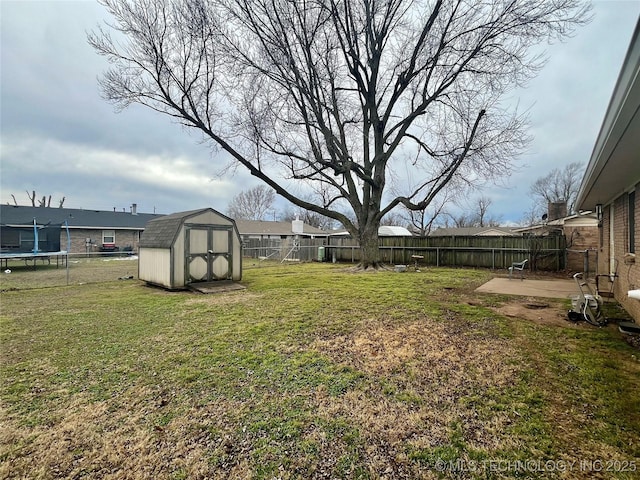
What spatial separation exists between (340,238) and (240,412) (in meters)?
16.4

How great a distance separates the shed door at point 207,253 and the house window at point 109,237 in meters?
21.2

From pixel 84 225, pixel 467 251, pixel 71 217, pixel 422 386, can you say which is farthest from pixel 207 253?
pixel 71 217

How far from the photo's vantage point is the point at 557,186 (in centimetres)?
3497

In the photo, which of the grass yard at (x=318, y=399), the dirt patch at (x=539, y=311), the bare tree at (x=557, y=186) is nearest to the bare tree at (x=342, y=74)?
the dirt patch at (x=539, y=311)

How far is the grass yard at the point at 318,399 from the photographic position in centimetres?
195

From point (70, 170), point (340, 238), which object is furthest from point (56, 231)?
point (340, 238)

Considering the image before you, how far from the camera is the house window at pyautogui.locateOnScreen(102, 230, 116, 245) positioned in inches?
→ 987

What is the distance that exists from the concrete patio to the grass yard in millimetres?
3109

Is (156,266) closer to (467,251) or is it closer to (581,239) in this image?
(467,251)

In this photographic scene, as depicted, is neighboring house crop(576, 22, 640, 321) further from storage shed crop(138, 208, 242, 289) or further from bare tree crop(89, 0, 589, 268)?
storage shed crop(138, 208, 242, 289)

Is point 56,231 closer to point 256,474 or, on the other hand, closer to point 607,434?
point 256,474

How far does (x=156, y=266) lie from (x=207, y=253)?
1.59 metres

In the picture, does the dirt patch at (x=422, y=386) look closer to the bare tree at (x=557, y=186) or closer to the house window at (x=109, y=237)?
the house window at (x=109, y=237)

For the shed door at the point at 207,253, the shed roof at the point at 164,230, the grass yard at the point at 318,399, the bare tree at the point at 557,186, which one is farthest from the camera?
the bare tree at the point at 557,186
